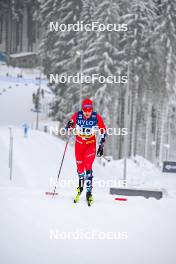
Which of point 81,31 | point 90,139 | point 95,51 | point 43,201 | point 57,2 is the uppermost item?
point 57,2

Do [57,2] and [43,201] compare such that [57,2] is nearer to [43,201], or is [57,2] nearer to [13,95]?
[13,95]

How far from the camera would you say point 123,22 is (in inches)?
911

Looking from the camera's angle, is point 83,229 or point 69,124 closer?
point 83,229

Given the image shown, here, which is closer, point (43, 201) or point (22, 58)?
point (43, 201)

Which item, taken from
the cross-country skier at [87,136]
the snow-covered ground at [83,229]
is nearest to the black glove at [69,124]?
the cross-country skier at [87,136]

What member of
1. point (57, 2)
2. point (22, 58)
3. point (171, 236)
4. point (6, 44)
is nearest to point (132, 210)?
point (171, 236)

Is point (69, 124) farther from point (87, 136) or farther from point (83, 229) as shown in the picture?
point (83, 229)

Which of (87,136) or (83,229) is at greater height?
(87,136)

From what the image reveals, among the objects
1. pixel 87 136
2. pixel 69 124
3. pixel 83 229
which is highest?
pixel 69 124

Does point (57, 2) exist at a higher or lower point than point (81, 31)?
higher

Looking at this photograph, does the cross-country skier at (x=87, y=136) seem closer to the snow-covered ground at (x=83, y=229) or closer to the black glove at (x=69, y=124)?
the black glove at (x=69, y=124)

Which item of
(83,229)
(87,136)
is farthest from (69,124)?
(83,229)

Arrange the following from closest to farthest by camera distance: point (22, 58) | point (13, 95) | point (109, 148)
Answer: point (109, 148), point (13, 95), point (22, 58)

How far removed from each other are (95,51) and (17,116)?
9768 mm
